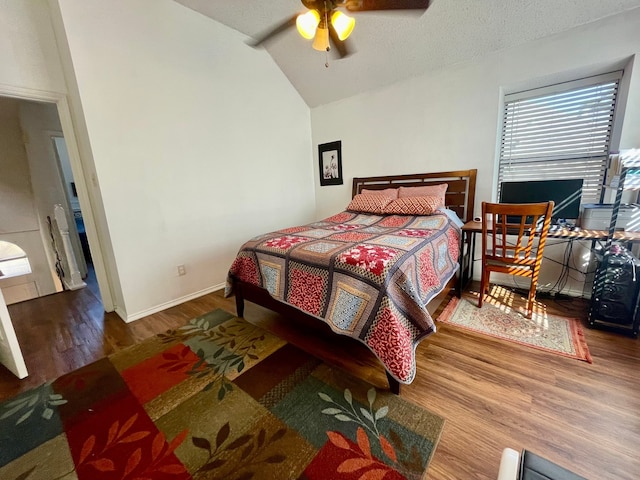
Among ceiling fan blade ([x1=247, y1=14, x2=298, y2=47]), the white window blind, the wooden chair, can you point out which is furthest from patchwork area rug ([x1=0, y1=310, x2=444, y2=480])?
the white window blind

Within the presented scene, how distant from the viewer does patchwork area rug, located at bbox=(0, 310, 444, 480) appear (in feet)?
3.81

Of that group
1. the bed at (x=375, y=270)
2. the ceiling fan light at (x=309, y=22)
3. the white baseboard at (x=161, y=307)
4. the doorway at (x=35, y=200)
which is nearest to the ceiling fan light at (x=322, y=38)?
the ceiling fan light at (x=309, y=22)

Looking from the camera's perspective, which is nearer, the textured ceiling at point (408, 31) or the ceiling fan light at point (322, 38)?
the ceiling fan light at point (322, 38)

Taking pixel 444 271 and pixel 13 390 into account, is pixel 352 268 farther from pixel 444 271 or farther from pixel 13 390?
pixel 13 390

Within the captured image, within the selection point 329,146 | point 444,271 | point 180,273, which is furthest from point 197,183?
point 444,271

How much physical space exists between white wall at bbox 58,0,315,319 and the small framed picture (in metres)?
0.77

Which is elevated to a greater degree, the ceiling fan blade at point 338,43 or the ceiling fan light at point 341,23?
the ceiling fan blade at point 338,43

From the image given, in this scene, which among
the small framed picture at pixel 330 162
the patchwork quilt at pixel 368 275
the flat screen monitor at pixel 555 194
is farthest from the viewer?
the small framed picture at pixel 330 162

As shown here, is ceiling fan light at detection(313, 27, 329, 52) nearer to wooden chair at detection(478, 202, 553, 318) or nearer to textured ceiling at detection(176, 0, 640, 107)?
textured ceiling at detection(176, 0, 640, 107)

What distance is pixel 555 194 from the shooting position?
2.41 meters

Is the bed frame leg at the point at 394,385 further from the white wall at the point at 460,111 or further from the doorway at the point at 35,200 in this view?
the doorway at the point at 35,200

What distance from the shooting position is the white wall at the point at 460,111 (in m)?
2.13

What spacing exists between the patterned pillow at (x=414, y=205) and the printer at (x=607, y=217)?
1.15 metres

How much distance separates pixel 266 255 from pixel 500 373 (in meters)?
1.77
